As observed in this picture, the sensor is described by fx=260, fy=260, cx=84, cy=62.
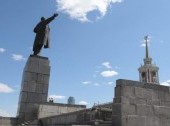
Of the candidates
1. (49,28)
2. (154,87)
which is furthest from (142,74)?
(154,87)

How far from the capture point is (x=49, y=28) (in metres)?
19.0

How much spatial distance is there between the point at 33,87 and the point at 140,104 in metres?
10.2

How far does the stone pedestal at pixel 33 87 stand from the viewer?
16328 millimetres

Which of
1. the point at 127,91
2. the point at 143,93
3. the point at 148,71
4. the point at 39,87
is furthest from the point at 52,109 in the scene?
the point at 148,71

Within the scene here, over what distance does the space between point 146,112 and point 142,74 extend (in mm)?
82920

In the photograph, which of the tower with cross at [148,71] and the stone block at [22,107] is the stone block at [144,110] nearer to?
the stone block at [22,107]

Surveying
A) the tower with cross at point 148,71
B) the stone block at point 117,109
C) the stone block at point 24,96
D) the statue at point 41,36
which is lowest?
the stone block at point 117,109

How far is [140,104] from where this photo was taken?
810 cm

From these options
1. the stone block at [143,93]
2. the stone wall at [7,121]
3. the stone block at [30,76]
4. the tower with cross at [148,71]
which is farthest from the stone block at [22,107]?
the tower with cross at [148,71]

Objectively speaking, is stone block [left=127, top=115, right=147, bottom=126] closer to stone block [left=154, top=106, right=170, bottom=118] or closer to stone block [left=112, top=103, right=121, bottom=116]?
stone block [left=112, top=103, right=121, bottom=116]

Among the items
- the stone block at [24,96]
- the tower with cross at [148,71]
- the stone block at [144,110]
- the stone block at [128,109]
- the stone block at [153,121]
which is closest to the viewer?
the stone block at [128,109]

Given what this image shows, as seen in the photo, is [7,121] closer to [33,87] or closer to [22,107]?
[22,107]

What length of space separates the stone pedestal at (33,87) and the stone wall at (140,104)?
30.6ft

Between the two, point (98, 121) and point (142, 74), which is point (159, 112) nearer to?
point (98, 121)
